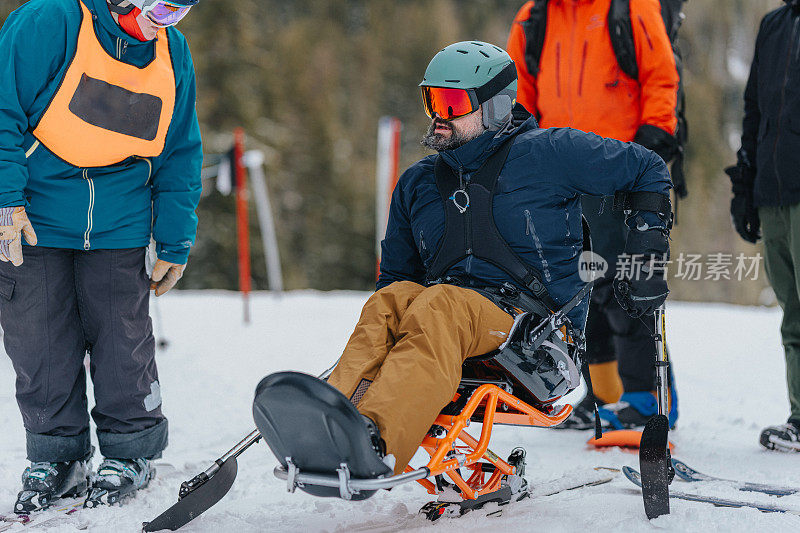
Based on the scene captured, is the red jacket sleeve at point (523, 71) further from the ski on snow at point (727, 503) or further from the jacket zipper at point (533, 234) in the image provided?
the ski on snow at point (727, 503)

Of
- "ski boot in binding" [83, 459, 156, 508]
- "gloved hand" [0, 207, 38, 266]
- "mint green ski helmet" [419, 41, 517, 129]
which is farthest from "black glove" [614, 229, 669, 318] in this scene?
"gloved hand" [0, 207, 38, 266]

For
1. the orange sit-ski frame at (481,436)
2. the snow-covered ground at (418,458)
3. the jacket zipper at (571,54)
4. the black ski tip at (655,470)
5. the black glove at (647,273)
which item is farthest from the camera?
the jacket zipper at (571,54)

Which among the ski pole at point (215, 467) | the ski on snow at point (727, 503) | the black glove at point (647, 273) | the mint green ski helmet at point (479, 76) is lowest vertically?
the ski on snow at point (727, 503)

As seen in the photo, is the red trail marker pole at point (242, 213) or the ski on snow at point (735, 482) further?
the red trail marker pole at point (242, 213)

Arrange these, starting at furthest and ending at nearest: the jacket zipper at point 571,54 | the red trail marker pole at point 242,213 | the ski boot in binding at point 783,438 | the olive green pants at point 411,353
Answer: the red trail marker pole at point 242,213 < the jacket zipper at point 571,54 < the ski boot in binding at point 783,438 < the olive green pants at point 411,353

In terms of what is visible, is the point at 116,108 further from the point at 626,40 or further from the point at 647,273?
the point at 626,40

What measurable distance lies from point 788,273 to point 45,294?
10.2 ft

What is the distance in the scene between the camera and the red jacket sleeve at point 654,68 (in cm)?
355

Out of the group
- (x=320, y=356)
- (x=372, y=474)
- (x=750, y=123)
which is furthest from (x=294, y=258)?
(x=372, y=474)

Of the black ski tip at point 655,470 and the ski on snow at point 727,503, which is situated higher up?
the black ski tip at point 655,470

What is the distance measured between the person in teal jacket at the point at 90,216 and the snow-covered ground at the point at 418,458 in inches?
10.3

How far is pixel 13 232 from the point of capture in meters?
2.59

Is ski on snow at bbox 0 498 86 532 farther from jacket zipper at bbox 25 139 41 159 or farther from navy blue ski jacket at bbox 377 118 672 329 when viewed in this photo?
navy blue ski jacket at bbox 377 118 672 329

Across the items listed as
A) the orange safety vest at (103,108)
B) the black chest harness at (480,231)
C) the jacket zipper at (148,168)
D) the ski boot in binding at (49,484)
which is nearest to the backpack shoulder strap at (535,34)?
the black chest harness at (480,231)
